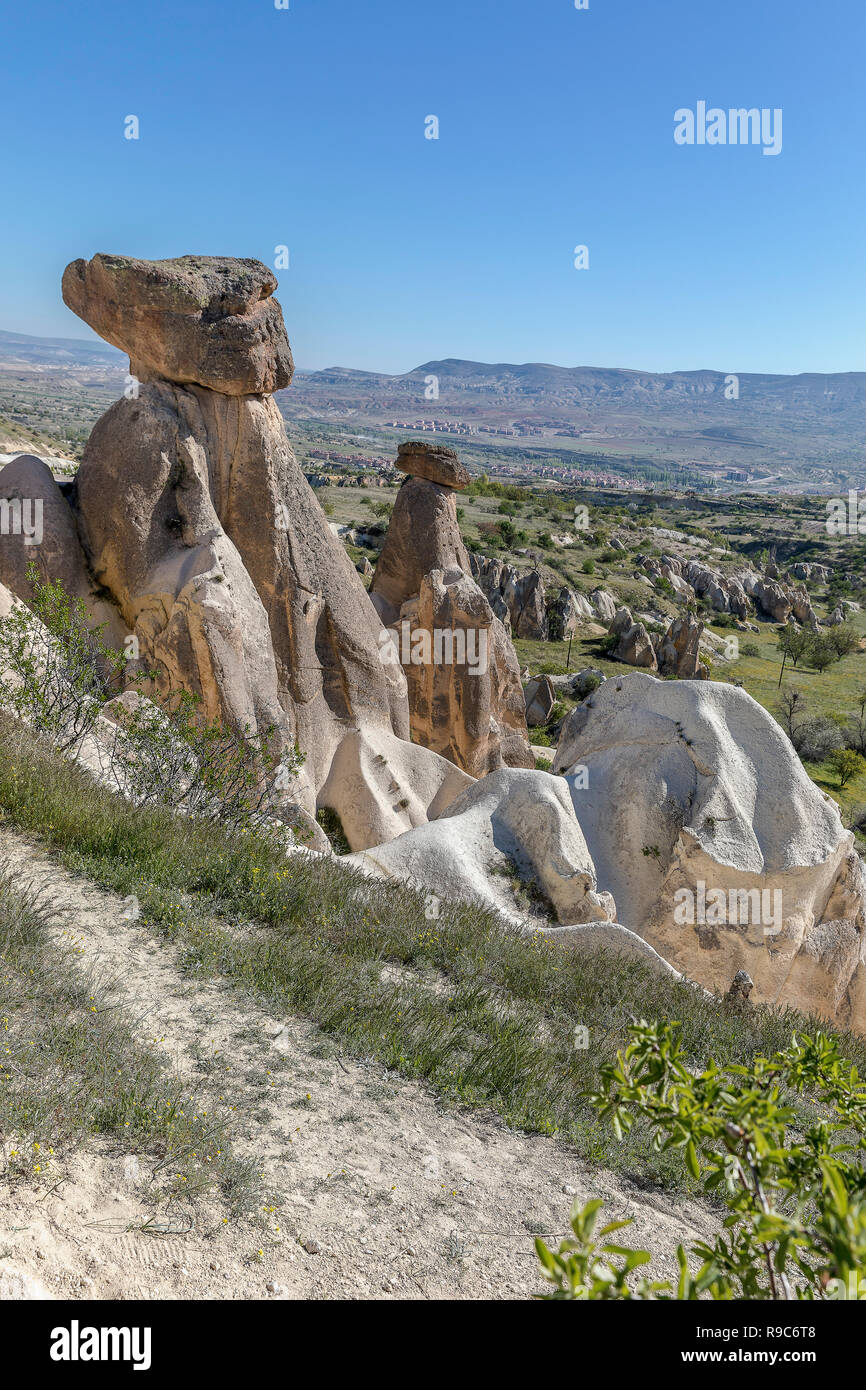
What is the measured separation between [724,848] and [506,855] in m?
2.15

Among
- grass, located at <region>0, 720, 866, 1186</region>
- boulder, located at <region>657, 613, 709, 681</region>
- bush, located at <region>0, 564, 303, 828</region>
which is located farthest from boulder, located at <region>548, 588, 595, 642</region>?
grass, located at <region>0, 720, 866, 1186</region>

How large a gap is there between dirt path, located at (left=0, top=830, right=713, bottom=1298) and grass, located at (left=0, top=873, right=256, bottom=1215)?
0.26 ft

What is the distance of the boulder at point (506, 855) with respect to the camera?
688cm

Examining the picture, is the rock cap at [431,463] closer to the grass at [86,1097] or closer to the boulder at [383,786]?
the boulder at [383,786]

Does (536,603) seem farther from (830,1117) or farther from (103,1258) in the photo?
(103,1258)

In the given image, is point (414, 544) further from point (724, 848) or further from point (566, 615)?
point (566, 615)

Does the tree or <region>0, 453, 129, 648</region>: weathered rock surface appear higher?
<region>0, 453, 129, 648</region>: weathered rock surface

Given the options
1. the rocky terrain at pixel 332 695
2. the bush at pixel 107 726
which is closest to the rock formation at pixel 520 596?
the rocky terrain at pixel 332 695

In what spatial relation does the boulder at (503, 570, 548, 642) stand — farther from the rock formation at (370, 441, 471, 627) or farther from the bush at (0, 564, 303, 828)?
the bush at (0, 564, 303, 828)

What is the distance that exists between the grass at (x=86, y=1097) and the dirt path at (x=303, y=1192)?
0.08m

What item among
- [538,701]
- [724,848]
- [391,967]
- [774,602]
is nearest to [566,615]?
[538,701]

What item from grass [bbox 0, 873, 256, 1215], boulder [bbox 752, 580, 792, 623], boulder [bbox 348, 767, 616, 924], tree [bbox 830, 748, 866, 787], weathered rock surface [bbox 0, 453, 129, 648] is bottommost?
tree [bbox 830, 748, 866, 787]

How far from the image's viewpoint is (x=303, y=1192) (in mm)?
3104

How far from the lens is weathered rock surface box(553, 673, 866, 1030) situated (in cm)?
806
